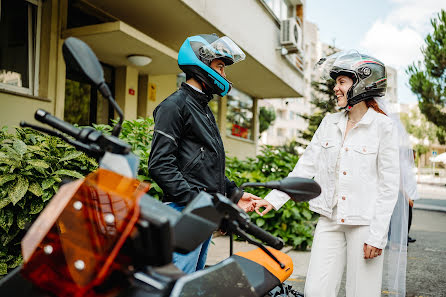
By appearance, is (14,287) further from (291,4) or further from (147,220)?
(291,4)

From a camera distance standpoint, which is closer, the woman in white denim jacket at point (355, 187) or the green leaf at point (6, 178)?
the woman in white denim jacket at point (355, 187)

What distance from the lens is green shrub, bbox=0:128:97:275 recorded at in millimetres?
2840

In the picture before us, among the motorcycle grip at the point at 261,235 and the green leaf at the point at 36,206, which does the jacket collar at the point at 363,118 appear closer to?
the motorcycle grip at the point at 261,235

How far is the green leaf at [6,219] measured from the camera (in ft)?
9.21

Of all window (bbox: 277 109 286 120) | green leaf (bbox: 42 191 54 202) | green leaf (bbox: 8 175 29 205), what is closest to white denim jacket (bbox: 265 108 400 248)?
green leaf (bbox: 42 191 54 202)

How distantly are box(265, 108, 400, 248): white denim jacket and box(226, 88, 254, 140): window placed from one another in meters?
12.4

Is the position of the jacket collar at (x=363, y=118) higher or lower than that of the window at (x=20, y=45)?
lower

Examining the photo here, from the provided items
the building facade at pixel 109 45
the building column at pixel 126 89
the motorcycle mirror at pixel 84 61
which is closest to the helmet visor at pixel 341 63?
the motorcycle mirror at pixel 84 61

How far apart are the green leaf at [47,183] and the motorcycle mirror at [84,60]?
1.96 metres

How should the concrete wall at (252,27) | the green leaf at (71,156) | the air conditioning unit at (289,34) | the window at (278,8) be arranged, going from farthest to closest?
the window at (278,8) → the air conditioning unit at (289,34) → the concrete wall at (252,27) → the green leaf at (71,156)

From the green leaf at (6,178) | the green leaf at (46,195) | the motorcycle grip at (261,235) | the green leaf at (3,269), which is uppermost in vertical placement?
the green leaf at (6,178)

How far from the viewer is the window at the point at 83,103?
8.26 meters

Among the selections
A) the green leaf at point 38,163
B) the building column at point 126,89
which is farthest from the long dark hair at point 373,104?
the building column at point 126,89

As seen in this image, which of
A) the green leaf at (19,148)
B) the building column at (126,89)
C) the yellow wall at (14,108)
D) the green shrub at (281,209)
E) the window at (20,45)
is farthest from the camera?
the building column at (126,89)
